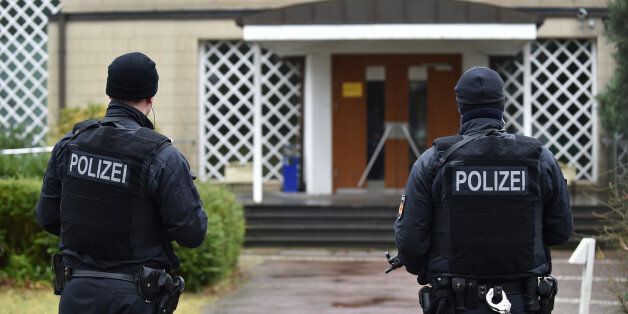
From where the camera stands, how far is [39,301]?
1039 cm

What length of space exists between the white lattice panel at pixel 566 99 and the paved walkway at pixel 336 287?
452 centimetres

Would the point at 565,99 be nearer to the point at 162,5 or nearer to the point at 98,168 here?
the point at 162,5

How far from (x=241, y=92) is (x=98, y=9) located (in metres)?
2.86

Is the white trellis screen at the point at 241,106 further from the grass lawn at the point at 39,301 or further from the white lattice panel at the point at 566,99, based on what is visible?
the grass lawn at the point at 39,301

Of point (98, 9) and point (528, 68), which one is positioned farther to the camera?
point (98, 9)

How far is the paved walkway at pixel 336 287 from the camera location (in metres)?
10.8

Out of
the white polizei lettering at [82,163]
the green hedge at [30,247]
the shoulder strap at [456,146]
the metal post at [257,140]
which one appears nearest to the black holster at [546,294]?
the shoulder strap at [456,146]

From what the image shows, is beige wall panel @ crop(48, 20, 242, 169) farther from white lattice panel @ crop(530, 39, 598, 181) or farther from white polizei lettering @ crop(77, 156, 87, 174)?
white polizei lettering @ crop(77, 156, 87, 174)

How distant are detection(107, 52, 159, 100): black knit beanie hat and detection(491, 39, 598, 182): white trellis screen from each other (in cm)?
1452

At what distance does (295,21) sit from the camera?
54.4ft

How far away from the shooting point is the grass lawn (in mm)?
9922


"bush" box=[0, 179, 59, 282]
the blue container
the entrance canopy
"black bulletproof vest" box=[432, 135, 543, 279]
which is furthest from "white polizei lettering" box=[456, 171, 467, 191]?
the blue container

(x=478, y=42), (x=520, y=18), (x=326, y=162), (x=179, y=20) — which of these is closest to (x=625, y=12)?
(x=520, y=18)

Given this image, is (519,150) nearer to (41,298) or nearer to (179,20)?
(41,298)
